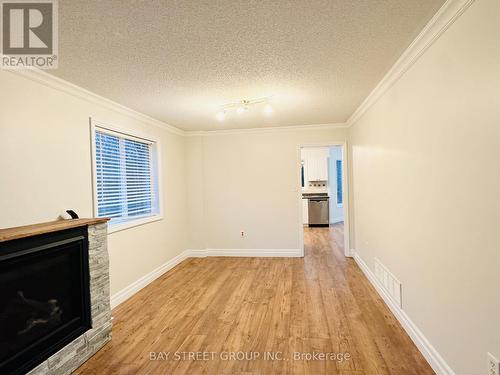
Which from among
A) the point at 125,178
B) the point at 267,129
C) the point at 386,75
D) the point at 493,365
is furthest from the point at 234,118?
the point at 493,365

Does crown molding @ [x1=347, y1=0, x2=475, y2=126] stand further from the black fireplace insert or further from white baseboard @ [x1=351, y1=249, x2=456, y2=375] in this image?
the black fireplace insert

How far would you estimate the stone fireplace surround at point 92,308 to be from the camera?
1994mm

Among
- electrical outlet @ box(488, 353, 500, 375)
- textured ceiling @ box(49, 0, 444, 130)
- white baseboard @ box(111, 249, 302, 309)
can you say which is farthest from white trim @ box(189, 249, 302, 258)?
electrical outlet @ box(488, 353, 500, 375)

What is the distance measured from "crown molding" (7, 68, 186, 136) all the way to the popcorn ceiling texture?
1.33m

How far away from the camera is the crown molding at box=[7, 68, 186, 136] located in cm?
229

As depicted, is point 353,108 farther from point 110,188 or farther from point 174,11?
point 110,188

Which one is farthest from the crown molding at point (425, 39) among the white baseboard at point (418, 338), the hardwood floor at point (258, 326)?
the hardwood floor at point (258, 326)

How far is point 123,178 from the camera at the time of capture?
369cm

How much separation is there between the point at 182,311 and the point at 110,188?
5.61ft

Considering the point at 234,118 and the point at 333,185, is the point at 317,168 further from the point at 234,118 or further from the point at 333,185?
the point at 234,118

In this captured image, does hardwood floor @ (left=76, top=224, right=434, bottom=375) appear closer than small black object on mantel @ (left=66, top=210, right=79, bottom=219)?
Yes

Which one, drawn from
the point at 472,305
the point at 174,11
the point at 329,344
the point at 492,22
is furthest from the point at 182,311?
the point at 492,22

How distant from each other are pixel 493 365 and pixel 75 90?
3.73 meters

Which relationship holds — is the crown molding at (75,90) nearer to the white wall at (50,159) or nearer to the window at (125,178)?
the white wall at (50,159)
